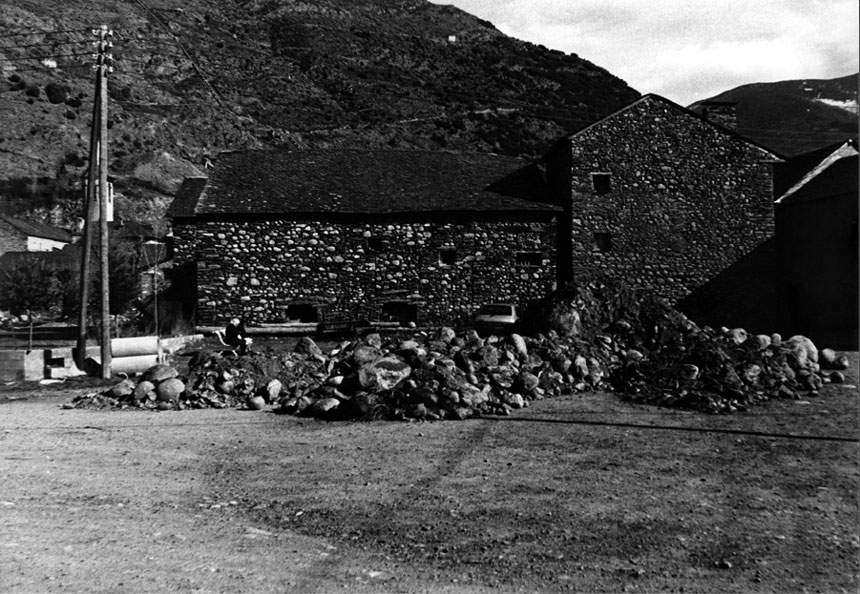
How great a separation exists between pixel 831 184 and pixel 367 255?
663 inches

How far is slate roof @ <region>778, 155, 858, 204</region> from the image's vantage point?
23719 mm

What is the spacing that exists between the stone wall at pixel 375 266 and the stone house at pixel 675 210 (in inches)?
79.6

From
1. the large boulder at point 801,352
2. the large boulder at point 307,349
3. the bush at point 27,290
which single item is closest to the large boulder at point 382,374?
the large boulder at point 307,349

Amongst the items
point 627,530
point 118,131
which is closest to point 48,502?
point 627,530

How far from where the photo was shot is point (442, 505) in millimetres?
7230

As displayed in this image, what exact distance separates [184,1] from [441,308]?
95.8 metres

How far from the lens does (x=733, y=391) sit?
40.4 ft

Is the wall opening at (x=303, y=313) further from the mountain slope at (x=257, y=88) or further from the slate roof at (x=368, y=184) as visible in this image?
the mountain slope at (x=257, y=88)

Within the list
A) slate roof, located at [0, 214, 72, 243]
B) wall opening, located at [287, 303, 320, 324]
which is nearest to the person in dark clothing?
wall opening, located at [287, 303, 320, 324]

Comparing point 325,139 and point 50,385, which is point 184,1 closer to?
point 325,139

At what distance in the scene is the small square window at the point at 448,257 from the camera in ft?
82.1

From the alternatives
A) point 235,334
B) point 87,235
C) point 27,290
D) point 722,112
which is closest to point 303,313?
point 235,334

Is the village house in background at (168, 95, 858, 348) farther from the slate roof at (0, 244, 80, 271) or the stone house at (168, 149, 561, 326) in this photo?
the slate roof at (0, 244, 80, 271)

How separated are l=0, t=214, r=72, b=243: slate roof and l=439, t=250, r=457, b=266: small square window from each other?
141 feet
